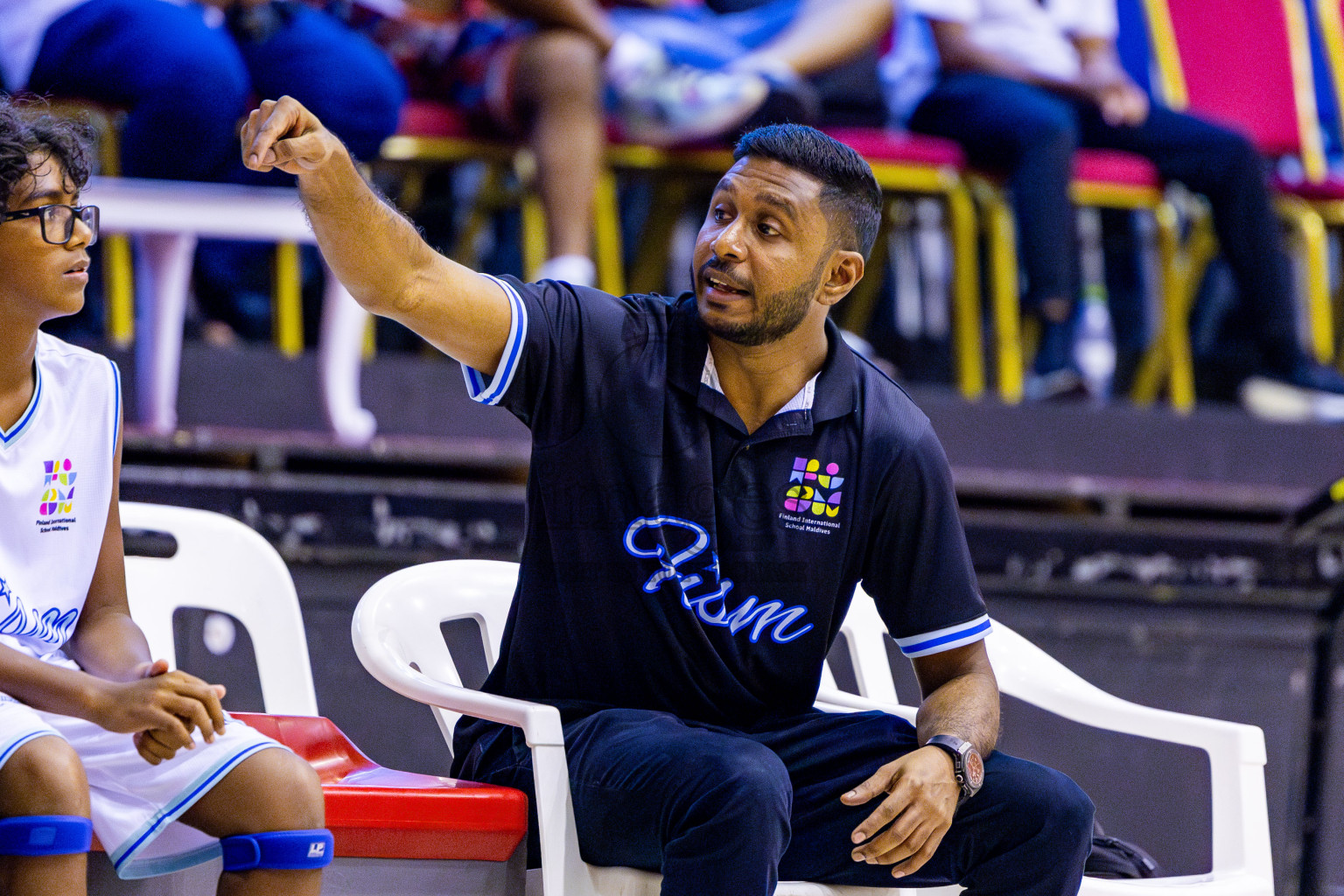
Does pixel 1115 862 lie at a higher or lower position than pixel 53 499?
lower

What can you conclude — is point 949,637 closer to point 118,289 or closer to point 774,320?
point 774,320

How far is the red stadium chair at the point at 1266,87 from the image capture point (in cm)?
395

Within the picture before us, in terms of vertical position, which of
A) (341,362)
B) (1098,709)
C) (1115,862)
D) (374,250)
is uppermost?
(374,250)

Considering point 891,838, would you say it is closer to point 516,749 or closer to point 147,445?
point 516,749

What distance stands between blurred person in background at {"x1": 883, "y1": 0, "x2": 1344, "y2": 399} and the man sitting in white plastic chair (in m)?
1.80

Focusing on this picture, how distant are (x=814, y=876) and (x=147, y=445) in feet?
4.95

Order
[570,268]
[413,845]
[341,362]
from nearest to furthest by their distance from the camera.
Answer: [413,845]
[341,362]
[570,268]

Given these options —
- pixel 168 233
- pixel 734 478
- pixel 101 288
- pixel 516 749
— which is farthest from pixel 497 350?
→ pixel 101 288

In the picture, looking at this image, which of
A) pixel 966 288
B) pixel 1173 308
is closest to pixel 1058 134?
pixel 966 288

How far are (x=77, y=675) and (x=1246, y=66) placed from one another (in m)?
3.58

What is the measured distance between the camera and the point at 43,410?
1563mm

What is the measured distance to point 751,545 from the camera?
1642 millimetres

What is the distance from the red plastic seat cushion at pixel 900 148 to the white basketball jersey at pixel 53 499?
2.15m

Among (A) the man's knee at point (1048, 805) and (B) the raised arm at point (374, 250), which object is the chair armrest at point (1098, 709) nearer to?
(A) the man's knee at point (1048, 805)
